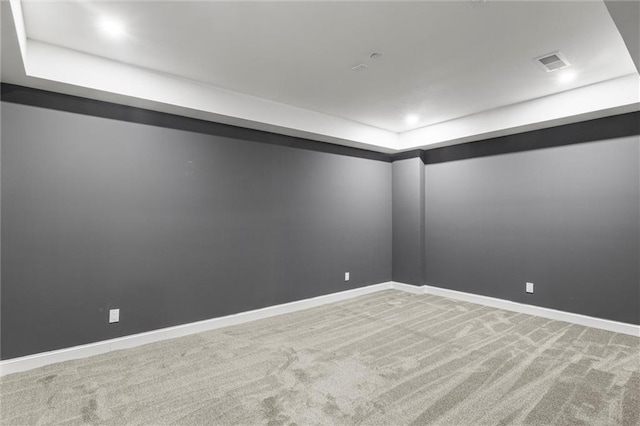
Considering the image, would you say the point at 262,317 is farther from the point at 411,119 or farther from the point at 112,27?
the point at 411,119

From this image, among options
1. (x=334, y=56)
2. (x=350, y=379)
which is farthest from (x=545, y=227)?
(x=334, y=56)

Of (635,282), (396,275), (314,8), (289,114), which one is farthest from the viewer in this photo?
(396,275)

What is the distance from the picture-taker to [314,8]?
2.28 m

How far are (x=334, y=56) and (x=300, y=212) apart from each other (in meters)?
2.24

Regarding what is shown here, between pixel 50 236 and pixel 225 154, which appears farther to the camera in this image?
pixel 225 154

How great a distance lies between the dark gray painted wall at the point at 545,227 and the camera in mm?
3668

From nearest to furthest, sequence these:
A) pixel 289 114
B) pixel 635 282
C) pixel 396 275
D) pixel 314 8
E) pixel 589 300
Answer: pixel 314 8
pixel 635 282
pixel 589 300
pixel 289 114
pixel 396 275

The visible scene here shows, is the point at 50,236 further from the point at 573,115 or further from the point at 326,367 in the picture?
the point at 573,115

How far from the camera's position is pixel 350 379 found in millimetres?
2605

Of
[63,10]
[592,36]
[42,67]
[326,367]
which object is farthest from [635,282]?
[42,67]

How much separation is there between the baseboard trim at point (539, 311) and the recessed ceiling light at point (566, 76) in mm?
2682

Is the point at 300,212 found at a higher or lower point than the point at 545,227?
higher

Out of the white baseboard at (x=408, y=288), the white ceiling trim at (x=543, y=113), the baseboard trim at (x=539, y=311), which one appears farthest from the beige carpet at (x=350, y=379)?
the white ceiling trim at (x=543, y=113)

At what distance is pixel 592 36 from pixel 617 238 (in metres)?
2.31
